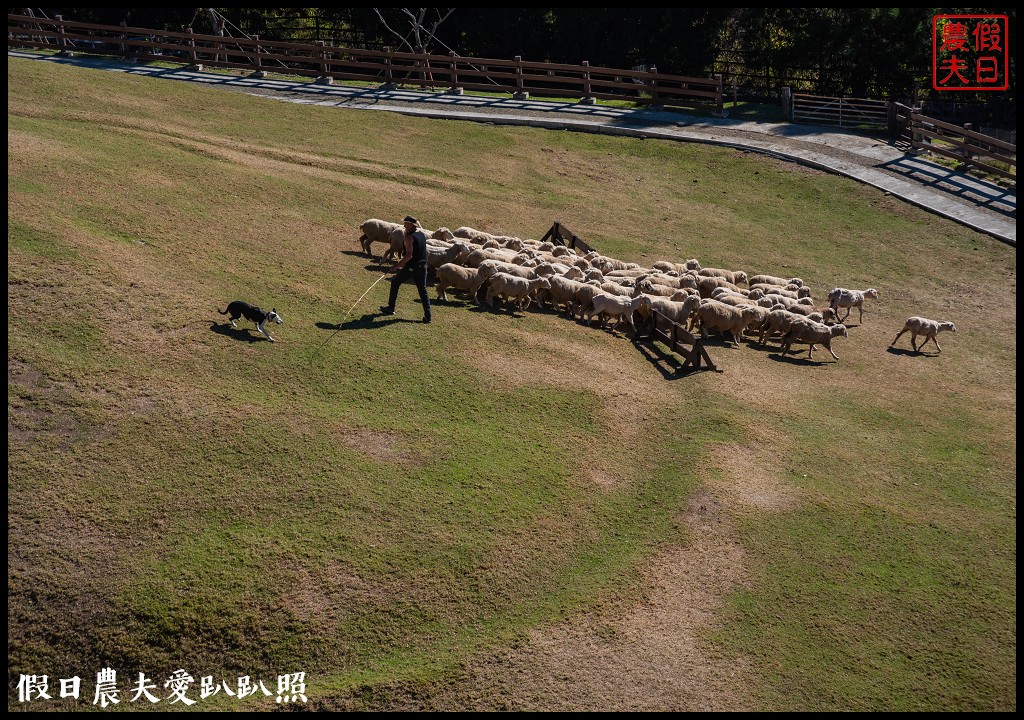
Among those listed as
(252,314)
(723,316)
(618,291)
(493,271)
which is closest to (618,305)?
(618,291)

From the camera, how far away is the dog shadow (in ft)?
51.3

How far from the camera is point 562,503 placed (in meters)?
13.1

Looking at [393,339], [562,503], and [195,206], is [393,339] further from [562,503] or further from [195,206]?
[195,206]

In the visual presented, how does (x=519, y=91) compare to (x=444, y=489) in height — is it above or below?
above

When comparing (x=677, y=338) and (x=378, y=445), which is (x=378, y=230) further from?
(x=378, y=445)

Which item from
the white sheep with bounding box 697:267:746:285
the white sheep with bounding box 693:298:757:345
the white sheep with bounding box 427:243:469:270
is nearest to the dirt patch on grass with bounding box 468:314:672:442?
the white sheep with bounding box 693:298:757:345

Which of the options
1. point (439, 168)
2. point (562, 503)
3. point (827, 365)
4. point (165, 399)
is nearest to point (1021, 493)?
point (827, 365)

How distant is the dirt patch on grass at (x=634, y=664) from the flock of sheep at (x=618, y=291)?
799 cm

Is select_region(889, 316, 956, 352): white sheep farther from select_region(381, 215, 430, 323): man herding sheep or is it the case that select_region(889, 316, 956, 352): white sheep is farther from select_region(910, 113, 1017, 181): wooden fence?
select_region(910, 113, 1017, 181): wooden fence

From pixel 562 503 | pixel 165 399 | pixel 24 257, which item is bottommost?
pixel 562 503

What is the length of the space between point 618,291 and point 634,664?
10510 millimetres

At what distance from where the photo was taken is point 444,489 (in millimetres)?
12953

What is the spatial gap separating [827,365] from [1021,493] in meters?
5.43

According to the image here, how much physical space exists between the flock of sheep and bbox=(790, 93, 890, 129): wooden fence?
64.2 feet
